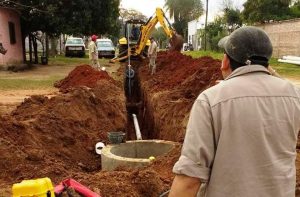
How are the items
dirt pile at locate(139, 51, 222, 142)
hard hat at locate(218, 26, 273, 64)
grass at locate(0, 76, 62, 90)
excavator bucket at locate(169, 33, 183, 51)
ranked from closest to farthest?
hard hat at locate(218, 26, 273, 64) → dirt pile at locate(139, 51, 222, 142) → grass at locate(0, 76, 62, 90) → excavator bucket at locate(169, 33, 183, 51)

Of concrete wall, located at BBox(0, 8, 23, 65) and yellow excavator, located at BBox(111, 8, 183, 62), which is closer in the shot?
yellow excavator, located at BBox(111, 8, 183, 62)

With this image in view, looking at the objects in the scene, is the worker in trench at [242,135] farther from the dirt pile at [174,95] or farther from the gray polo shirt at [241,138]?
the dirt pile at [174,95]

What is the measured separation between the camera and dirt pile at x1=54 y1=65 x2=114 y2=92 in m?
15.5

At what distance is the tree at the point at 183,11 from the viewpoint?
6200 centimetres

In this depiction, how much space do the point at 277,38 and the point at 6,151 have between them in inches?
1033

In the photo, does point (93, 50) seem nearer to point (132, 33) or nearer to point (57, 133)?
point (132, 33)

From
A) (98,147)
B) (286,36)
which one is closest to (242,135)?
(98,147)

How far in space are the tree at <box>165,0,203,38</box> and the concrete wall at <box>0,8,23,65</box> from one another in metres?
38.5

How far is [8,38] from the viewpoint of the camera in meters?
23.9

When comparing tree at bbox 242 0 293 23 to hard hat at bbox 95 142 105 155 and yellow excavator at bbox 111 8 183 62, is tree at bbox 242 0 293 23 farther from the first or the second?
hard hat at bbox 95 142 105 155

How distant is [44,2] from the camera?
2477 cm

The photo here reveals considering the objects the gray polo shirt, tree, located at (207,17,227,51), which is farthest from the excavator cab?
the gray polo shirt

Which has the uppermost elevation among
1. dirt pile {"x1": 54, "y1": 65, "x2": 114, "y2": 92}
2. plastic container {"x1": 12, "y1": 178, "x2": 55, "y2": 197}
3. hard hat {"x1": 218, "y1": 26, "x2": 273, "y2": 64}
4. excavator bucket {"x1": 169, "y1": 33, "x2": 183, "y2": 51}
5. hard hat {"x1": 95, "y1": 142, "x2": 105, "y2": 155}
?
hard hat {"x1": 218, "y1": 26, "x2": 273, "y2": 64}

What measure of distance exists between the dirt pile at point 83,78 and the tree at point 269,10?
73.7ft
